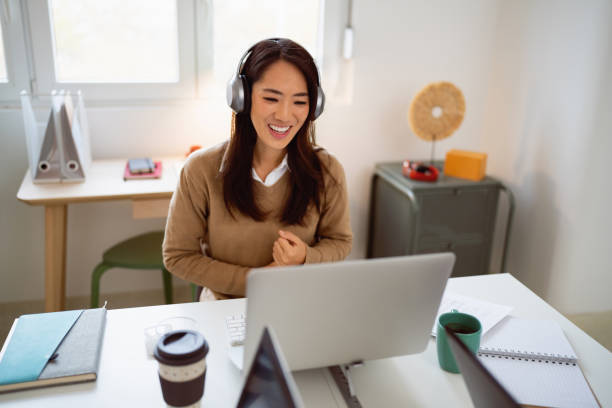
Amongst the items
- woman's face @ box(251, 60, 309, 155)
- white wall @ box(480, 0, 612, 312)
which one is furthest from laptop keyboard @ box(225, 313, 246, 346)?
white wall @ box(480, 0, 612, 312)

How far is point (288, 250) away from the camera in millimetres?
1379

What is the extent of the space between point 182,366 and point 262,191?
73 cm

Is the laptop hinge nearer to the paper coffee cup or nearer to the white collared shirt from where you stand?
the paper coffee cup

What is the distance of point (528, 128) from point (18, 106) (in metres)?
2.24

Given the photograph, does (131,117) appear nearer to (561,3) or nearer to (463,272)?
(463,272)

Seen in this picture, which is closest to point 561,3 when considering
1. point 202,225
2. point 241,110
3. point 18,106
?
point 241,110

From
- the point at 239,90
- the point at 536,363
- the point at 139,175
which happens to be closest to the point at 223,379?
the point at 536,363

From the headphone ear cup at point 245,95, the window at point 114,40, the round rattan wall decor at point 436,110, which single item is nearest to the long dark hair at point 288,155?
the headphone ear cup at point 245,95

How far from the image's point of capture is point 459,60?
2.60 metres

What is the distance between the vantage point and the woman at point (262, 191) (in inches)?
53.9

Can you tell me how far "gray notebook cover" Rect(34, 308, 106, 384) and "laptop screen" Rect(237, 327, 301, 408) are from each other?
40 centimetres

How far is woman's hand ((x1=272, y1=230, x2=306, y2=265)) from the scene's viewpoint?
1378mm

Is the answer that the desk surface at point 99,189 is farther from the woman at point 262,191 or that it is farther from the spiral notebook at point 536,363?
the spiral notebook at point 536,363

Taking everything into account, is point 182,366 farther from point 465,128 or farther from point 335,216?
point 465,128
